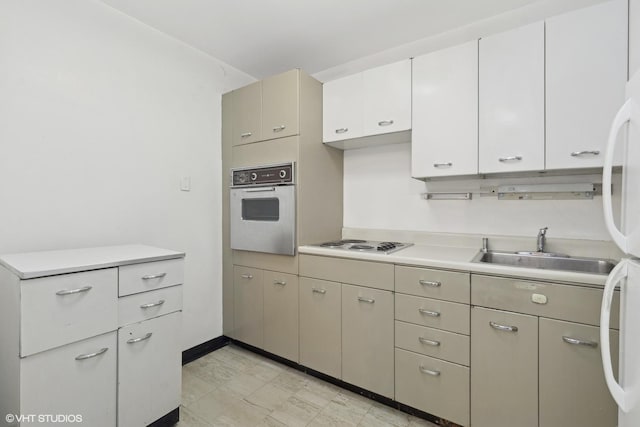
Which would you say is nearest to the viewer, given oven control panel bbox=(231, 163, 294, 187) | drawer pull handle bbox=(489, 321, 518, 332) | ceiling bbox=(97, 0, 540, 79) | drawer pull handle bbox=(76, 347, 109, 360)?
drawer pull handle bbox=(76, 347, 109, 360)

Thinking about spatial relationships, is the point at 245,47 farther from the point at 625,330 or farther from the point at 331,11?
the point at 625,330

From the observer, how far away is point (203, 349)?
2371mm

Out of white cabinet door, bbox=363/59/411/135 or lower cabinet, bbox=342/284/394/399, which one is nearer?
lower cabinet, bbox=342/284/394/399

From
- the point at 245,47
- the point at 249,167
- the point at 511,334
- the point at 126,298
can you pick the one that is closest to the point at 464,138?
the point at 511,334

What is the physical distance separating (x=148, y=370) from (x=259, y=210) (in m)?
1.30

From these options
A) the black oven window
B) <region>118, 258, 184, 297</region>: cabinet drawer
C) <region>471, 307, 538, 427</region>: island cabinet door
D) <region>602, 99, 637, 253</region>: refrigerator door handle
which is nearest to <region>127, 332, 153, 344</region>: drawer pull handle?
<region>118, 258, 184, 297</region>: cabinet drawer

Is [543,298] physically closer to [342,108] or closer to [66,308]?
[342,108]

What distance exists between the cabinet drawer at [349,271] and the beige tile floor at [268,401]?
739 mm

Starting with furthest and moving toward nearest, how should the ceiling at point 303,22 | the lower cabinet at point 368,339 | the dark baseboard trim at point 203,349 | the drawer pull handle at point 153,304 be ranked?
the dark baseboard trim at point 203,349
the ceiling at point 303,22
the lower cabinet at point 368,339
the drawer pull handle at point 153,304

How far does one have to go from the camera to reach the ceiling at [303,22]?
1802mm

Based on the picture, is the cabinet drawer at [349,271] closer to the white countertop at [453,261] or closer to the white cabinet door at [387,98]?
the white countertop at [453,261]

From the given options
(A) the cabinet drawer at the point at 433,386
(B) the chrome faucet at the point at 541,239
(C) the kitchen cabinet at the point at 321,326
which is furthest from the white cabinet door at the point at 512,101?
(C) the kitchen cabinet at the point at 321,326

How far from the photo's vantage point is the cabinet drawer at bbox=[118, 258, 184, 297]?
138 centimetres

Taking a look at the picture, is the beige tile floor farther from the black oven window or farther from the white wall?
the black oven window
